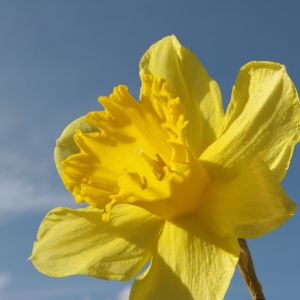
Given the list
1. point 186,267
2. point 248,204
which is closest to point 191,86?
point 248,204

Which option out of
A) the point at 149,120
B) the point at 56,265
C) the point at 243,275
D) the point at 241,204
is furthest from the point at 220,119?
the point at 56,265

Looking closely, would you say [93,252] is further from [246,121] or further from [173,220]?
[246,121]

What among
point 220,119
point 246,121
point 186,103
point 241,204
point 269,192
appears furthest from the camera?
point 186,103

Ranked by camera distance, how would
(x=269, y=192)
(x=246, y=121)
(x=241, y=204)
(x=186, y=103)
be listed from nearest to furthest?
(x=269, y=192) → (x=241, y=204) → (x=246, y=121) → (x=186, y=103)

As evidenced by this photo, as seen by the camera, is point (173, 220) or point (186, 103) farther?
point (186, 103)

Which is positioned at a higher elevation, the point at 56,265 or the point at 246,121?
the point at 246,121

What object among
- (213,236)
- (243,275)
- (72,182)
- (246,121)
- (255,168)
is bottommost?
(243,275)

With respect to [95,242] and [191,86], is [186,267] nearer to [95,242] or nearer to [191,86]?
[95,242]

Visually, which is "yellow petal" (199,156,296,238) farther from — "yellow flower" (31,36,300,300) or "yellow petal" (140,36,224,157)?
"yellow petal" (140,36,224,157)
